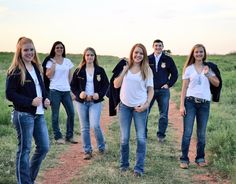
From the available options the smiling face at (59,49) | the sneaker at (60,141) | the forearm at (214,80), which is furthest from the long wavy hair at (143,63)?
the sneaker at (60,141)

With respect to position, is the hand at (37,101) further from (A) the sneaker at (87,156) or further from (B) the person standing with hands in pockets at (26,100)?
(A) the sneaker at (87,156)

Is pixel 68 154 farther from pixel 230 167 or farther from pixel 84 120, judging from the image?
pixel 230 167

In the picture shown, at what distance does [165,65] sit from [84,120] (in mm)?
2392

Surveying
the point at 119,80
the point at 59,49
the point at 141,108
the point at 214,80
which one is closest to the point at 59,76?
the point at 59,49

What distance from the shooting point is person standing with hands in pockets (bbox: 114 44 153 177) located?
23.0 ft

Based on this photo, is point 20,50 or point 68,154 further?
→ point 68,154

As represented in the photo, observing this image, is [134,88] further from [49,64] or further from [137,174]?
[49,64]

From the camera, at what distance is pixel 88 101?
8.34 meters

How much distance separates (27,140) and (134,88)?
6.35ft

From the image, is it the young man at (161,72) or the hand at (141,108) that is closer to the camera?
the hand at (141,108)

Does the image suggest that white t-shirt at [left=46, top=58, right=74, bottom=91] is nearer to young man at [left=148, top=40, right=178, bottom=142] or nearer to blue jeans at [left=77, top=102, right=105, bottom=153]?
blue jeans at [left=77, top=102, right=105, bottom=153]

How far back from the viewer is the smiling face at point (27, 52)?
19.0 ft

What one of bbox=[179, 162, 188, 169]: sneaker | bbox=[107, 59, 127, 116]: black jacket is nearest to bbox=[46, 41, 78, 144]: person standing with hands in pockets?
bbox=[107, 59, 127, 116]: black jacket

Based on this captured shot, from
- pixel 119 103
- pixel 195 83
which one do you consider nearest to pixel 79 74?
pixel 119 103
